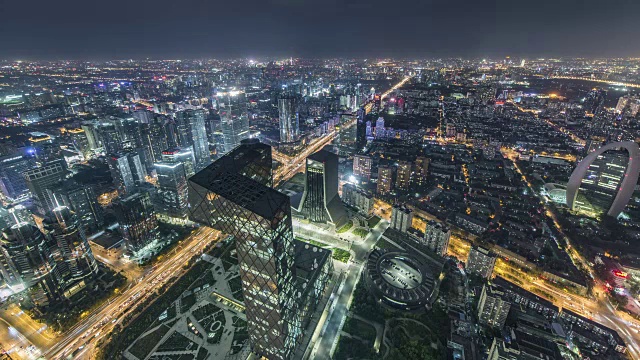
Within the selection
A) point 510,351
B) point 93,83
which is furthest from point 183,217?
point 93,83

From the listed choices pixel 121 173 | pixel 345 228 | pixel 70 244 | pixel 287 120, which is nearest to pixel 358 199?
pixel 345 228

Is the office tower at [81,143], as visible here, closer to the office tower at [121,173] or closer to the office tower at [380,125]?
the office tower at [121,173]

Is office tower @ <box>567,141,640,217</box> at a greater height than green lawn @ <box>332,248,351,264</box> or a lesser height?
greater

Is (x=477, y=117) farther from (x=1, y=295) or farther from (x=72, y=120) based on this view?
(x=72, y=120)

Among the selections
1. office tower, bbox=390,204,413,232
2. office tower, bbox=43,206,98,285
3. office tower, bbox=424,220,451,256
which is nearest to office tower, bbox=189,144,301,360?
office tower, bbox=424,220,451,256

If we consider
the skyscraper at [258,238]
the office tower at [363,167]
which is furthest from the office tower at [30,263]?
the office tower at [363,167]

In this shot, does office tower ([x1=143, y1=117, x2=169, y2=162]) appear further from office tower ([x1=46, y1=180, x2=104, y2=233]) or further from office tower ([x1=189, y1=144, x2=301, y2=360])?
office tower ([x1=189, y1=144, x2=301, y2=360])
